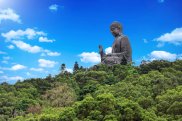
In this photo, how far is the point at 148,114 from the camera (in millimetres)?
19875

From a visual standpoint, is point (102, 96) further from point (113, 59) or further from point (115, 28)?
point (115, 28)

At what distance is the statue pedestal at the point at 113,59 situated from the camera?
37.6 m

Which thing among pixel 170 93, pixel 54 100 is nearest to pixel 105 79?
pixel 54 100

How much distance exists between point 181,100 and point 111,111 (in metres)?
3.59

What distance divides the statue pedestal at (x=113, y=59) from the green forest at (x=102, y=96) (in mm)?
634

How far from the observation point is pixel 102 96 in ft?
67.3

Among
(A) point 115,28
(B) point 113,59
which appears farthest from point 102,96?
(A) point 115,28

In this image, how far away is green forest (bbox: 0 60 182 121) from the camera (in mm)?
20141

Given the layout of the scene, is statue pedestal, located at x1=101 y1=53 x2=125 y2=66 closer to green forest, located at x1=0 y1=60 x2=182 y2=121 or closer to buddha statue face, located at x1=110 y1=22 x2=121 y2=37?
green forest, located at x1=0 y1=60 x2=182 y2=121

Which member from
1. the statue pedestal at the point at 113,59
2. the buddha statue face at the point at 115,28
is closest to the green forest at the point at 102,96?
the statue pedestal at the point at 113,59

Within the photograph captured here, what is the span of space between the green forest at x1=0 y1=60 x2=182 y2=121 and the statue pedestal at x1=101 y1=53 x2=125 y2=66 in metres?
0.63

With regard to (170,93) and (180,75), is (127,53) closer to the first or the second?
(180,75)

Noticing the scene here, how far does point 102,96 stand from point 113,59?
1725 centimetres

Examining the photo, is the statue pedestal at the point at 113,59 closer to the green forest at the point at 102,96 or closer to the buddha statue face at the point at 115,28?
the green forest at the point at 102,96
